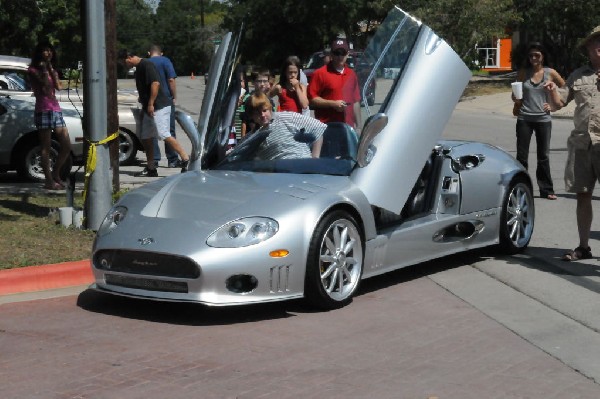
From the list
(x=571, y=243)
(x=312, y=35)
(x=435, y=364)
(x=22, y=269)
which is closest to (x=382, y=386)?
(x=435, y=364)

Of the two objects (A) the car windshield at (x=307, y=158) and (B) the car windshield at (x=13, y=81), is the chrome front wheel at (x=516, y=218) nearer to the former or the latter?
(A) the car windshield at (x=307, y=158)

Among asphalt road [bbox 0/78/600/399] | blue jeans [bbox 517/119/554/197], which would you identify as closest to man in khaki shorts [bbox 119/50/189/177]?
blue jeans [bbox 517/119/554/197]

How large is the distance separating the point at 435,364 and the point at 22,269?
3.52m

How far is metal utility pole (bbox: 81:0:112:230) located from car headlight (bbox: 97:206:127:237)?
200cm

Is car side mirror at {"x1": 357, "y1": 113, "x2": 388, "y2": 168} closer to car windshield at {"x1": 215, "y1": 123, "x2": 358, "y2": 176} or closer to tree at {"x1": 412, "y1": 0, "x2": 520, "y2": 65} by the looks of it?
car windshield at {"x1": 215, "y1": 123, "x2": 358, "y2": 176}

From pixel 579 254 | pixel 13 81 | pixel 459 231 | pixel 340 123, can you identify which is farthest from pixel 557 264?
pixel 13 81

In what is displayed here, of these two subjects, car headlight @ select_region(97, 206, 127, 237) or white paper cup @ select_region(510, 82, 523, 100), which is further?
white paper cup @ select_region(510, 82, 523, 100)

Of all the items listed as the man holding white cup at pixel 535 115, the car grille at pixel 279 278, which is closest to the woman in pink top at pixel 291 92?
the man holding white cup at pixel 535 115

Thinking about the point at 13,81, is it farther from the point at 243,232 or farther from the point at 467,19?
the point at 467,19

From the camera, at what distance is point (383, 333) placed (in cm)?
674

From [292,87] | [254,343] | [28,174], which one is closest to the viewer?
[254,343]

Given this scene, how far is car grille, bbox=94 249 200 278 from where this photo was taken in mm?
6812

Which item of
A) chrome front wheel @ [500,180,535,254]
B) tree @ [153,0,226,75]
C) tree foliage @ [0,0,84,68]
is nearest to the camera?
chrome front wheel @ [500,180,535,254]

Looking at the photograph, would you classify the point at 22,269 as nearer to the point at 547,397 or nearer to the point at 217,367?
the point at 217,367
